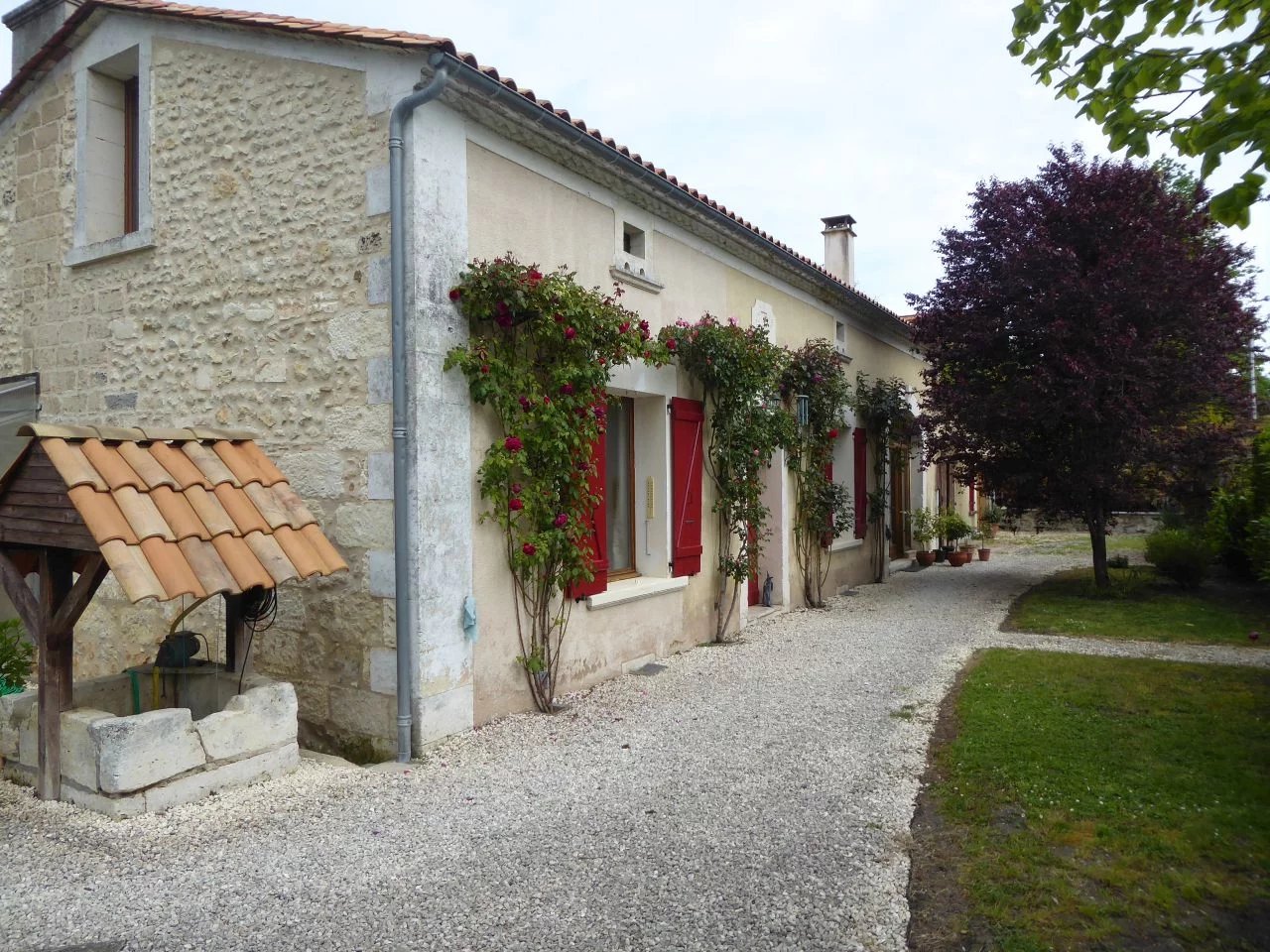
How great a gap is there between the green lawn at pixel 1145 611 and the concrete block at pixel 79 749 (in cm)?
783

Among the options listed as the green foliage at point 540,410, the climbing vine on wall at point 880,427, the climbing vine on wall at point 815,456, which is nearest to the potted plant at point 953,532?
the climbing vine on wall at point 880,427

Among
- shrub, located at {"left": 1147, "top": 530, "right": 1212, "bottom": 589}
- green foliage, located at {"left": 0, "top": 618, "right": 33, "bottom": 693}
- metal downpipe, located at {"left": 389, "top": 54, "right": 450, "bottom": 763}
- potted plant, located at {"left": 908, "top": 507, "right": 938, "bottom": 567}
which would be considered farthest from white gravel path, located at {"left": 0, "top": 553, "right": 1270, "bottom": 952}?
potted plant, located at {"left": 908, "top": 507, "right": 938, "bottom": 567}

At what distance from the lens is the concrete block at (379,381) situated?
4.98m

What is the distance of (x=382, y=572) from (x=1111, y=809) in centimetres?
382

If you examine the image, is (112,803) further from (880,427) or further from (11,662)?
(880,427)

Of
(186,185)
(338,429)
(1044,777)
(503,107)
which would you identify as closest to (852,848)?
(1044,777)

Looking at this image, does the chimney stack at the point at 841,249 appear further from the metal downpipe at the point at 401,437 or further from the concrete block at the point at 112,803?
the concrete block at the point at 112,803

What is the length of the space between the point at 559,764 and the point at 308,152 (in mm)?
3936

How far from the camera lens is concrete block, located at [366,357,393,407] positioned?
16.3ft

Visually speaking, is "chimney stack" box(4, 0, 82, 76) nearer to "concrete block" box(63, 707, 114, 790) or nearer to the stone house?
the stone house

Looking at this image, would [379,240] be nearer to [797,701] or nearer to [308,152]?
[308,152]

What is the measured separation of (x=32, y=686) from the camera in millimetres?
6379

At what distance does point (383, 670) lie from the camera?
499 cm

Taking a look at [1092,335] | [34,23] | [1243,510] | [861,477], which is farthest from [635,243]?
[1243,510]
